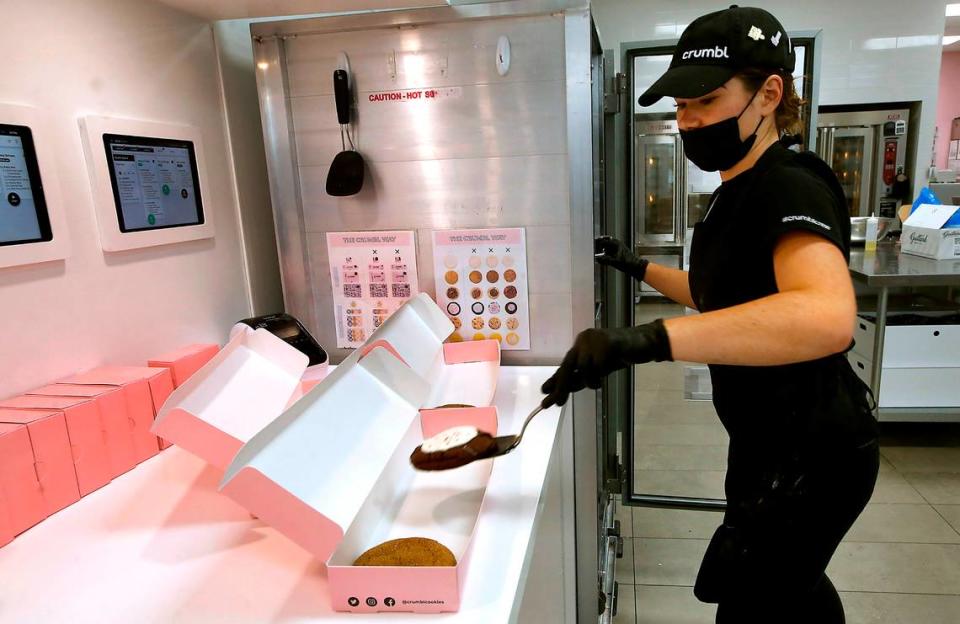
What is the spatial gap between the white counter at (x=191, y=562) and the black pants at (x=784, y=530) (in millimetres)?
481

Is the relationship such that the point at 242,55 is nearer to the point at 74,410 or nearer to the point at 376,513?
the point at 74,410

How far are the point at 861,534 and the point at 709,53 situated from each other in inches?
85.0

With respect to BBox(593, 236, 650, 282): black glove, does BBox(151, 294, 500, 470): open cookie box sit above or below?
below

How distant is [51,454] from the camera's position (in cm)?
95

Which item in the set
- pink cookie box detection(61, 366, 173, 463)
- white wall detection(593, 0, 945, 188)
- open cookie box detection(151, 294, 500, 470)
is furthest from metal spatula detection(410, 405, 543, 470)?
white wall detection(593, 0, 945, 188)

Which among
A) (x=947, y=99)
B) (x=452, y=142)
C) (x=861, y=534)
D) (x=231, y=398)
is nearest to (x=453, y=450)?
(x=231, y=398)

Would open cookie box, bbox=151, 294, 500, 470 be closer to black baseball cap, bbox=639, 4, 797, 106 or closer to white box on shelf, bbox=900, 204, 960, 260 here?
black baseball cap, bbox=639, 4, 797, 106

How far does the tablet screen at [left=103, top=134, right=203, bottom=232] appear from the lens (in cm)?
122

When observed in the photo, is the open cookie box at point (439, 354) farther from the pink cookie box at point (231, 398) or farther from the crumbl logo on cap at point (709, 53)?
the crumbl logo on cap at point (709, 53)

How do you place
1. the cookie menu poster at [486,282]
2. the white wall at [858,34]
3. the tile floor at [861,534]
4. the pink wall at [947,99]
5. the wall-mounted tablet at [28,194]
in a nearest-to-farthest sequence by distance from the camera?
the wall-mounted tablet at [28,194], the cookie menu poster at [486,282], the tile floor at [861,534], the white wall at [858,34], the pink wall at [947,99]

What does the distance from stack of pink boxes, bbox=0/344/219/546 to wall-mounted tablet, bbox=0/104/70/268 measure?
0.24 meters

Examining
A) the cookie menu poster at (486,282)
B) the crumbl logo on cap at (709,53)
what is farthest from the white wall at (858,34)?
the crumbl logo on cap at (709,53)

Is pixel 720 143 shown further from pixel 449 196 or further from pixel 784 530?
pixel 784 530

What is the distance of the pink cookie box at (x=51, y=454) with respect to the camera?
0.92 m
